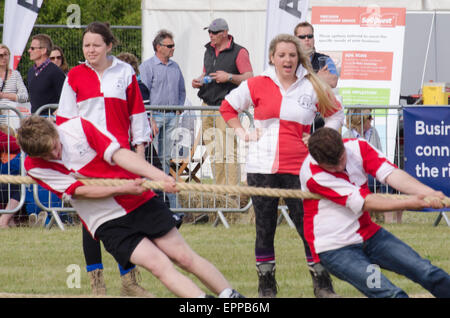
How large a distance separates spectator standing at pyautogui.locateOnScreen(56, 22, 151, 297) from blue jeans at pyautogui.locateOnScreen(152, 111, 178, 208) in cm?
322

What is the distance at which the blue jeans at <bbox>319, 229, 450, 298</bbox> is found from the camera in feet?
16.9

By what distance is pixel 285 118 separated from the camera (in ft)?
20.6

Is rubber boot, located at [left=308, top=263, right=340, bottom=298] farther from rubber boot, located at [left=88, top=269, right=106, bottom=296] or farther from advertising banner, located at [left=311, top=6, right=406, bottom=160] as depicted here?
advertising banner, located at [left=311, top=6, right=406, bottom=160]

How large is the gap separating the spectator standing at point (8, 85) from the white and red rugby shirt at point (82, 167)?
19.6 ft

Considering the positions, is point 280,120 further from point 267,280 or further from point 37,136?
point 37,136

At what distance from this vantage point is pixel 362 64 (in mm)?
14773

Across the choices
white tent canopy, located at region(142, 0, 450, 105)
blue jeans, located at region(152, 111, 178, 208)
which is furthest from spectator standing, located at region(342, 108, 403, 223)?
white tent canopy, located at region(142, 0, 450, 105)

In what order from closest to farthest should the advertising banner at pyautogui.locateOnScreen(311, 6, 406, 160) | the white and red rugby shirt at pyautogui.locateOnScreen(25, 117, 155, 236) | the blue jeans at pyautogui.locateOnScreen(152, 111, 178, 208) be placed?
the white and red rugby shirt at pyautogui.locateOnScreen(25, 117, 155, 236), the blue jeans at pyautogui.locateOnScreen(152, 111, 178, 208), the advertising banner at pyautogui.locateOnScreen(311, 6, 406, 160)

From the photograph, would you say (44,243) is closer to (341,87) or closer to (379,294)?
(379,294)

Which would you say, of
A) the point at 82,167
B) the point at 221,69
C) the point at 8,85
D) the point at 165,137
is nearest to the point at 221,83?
the point at 221,69

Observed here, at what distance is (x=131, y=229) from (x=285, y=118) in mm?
1482

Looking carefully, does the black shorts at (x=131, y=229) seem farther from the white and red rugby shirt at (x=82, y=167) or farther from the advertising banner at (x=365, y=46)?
the advertising banner at (x=365, y=46)

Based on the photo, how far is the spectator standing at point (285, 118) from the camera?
6297 mm
